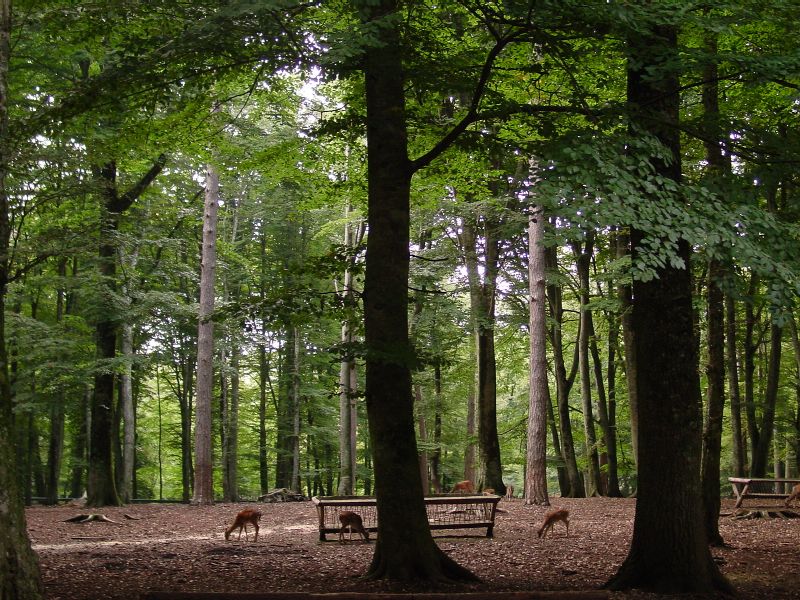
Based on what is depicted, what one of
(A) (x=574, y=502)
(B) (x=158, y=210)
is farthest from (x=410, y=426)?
(B) (x=158, y=210)

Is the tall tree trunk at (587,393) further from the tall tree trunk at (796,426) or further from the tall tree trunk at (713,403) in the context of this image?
the tall tree trunk at (713,403)

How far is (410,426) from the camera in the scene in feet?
24.6

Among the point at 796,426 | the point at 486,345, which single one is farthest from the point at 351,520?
the point at 796,426

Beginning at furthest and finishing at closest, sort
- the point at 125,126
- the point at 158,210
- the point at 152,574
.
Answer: the point at 158,210, the point at 125,126, the point at 152,574

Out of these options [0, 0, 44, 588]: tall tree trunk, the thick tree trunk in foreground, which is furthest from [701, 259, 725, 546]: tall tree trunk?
[0, 0, 44, 588]: tall tree trunk

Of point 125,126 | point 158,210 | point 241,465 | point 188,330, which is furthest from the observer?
point 241,465

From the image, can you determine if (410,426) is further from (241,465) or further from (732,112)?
(241,465)

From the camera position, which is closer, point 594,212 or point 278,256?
point 594,212

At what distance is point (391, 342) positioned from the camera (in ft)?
24.3

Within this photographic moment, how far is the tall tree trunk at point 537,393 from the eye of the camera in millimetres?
16156

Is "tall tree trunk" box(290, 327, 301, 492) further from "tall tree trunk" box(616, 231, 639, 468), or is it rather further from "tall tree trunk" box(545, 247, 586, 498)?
"tall tree trunk" box(616, 231, 639, 468)

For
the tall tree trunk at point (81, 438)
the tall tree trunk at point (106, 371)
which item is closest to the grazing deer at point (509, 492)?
the tall tree trunk at point (106, 371)

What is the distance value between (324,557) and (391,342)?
143 inches

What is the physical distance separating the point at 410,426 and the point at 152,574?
126 inches
